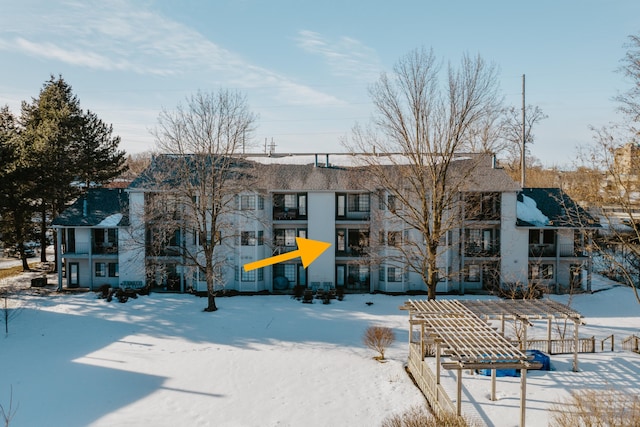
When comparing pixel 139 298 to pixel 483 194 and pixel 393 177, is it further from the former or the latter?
pixel 483 194

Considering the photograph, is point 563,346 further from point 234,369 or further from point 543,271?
point 234,369

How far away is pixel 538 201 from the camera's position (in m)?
37.0

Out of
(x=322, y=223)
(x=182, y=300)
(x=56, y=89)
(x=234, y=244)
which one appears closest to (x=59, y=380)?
(x=182, y=300)

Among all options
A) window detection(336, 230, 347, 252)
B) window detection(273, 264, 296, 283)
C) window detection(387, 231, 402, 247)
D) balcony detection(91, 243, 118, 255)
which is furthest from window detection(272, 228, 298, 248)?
balcony detection(91, 243, 118, 255)

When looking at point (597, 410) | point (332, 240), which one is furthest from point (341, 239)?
point (597, 410)

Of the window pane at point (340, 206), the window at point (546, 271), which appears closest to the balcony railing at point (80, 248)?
the window pane at point (340, 206)

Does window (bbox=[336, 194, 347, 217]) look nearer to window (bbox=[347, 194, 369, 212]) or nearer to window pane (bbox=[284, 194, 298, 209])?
window (bbox=[347, 194, 369, 212])

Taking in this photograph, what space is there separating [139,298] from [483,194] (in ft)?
86.8

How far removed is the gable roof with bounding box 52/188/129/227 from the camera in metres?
35.0

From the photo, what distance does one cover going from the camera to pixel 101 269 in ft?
117

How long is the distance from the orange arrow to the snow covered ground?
15.0ft

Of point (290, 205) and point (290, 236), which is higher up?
point (290, 205)

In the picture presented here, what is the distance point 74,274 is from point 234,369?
74.6ft

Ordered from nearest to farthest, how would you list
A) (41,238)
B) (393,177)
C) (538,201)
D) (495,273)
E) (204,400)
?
(204,400) → (393,177) → (495,273) → (538,201) → (41,238)
